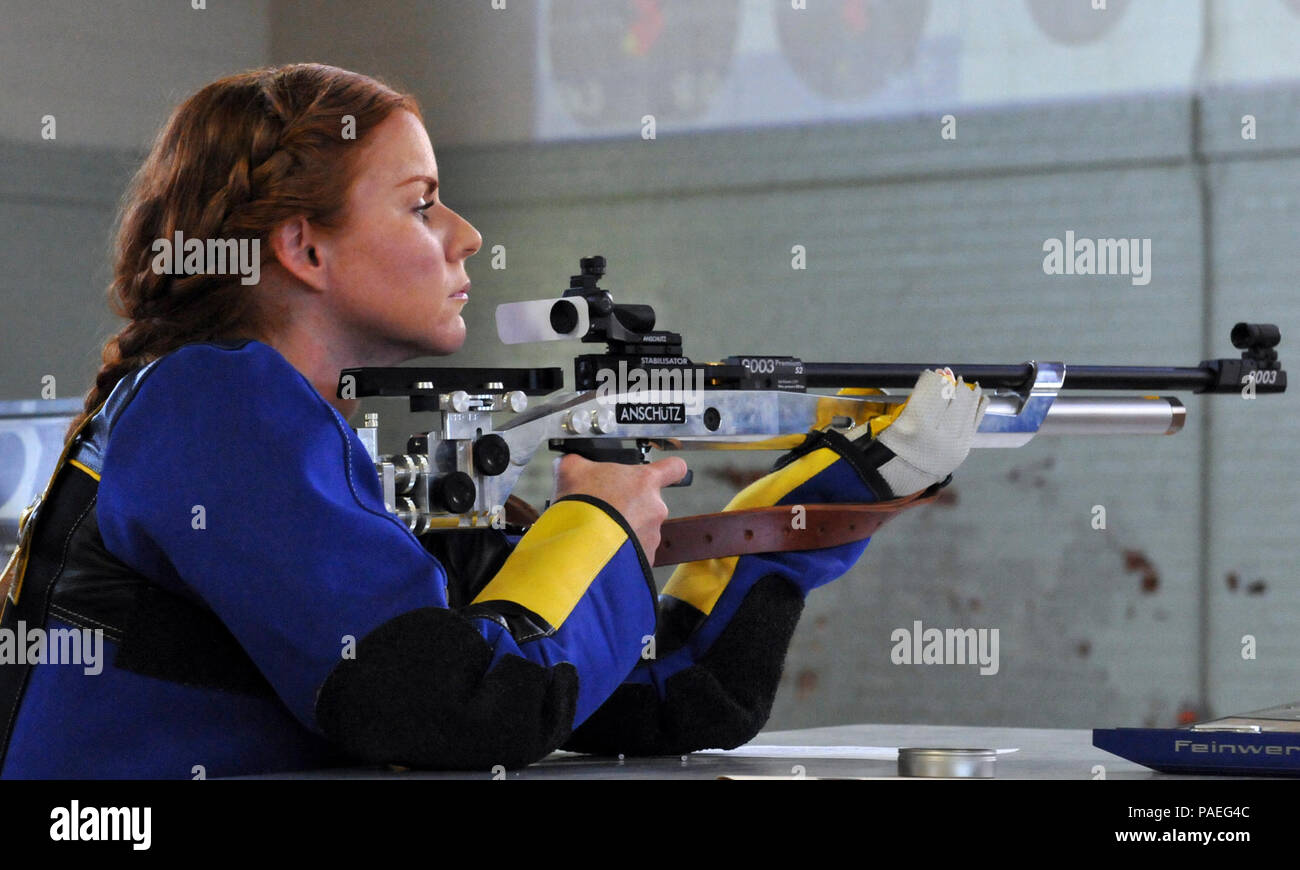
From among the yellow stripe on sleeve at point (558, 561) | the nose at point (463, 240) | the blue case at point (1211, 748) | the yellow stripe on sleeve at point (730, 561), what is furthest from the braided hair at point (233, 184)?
the blue case at point (1211, 748)

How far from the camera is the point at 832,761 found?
1224 millimetres

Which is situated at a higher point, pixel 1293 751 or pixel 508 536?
pixel 508 536

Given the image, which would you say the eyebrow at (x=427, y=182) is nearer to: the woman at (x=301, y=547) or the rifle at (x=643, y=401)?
the woman at (x=301, y=547)

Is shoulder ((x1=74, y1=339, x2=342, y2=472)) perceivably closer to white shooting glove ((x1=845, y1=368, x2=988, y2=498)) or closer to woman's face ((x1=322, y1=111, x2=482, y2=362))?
woman's face ((x1=322, y1=111, x2=482, y2=362))

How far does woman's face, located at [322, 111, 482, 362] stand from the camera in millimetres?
1292

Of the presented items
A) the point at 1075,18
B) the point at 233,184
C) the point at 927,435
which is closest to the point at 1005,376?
the point at 927,435

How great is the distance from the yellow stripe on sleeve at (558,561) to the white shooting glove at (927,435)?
0.41 meters

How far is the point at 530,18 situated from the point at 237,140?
3.26 m

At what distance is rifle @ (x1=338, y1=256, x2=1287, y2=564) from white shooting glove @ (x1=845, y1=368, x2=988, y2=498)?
1.1 inches

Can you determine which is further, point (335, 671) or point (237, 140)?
point (237, 140)

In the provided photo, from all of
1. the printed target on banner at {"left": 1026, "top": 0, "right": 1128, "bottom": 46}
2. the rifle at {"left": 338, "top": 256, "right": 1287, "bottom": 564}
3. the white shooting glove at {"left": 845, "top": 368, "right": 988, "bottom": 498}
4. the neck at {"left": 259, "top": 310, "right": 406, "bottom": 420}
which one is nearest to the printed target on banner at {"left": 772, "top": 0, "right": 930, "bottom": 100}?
the printed target on banner at {"left": 1026, "top": 0, "right": 1128, "bottom": 46}

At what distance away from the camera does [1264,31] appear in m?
3.73
